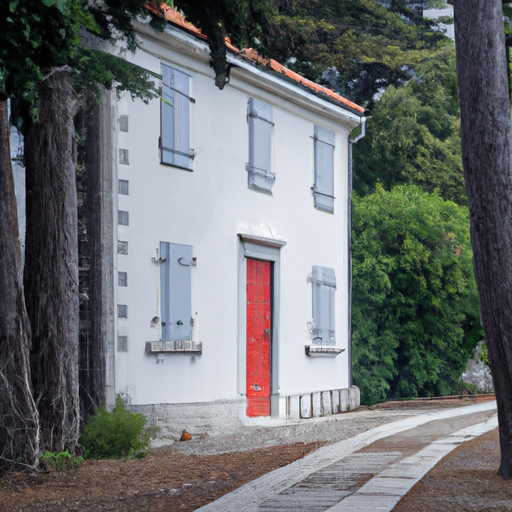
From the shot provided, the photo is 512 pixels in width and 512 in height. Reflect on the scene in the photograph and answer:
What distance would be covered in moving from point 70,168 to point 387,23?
2318 cm

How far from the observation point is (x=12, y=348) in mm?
8484

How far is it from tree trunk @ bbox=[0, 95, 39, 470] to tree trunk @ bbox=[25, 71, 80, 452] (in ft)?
1.66

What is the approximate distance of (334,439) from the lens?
11.1 meters

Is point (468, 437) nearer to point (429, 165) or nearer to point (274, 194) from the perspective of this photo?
point (274, 194)

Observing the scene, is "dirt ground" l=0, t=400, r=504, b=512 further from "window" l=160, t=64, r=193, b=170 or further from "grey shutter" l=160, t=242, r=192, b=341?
"window" l=160, t=64, r=193, b=170

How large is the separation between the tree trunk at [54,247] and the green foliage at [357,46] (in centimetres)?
1793

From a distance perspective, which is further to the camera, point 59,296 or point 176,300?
point 176,300

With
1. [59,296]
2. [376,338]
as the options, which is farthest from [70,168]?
[376,338]

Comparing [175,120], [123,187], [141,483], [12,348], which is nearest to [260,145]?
[175,120]

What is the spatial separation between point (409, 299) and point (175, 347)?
400 inches

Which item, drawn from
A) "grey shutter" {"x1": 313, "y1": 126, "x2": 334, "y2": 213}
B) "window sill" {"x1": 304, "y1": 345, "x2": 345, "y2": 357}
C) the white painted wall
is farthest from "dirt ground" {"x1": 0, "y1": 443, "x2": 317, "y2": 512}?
"grey shutter" {"x1": 313, "y1": 126, "x2": 334, "y2": 213}

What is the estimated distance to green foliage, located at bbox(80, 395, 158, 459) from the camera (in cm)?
1020

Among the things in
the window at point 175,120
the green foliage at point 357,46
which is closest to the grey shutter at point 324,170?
the window at point 175,120

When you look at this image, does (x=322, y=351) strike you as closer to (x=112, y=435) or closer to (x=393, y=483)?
(x=112, y=435)
